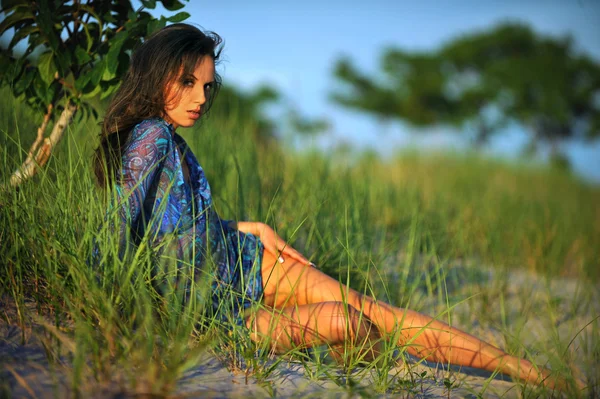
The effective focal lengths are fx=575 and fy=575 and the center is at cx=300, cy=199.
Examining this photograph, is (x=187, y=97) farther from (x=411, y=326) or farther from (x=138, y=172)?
(x=411, y=326)

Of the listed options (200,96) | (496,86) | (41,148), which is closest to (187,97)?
(200,96)

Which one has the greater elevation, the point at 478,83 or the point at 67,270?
the point at 478,83

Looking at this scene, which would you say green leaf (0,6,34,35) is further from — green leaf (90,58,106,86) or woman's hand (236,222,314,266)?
woman's hand (236,222,314,266)

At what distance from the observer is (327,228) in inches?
114

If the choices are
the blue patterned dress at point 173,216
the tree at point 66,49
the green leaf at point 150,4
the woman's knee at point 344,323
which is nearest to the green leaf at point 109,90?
the tree at point 66,49

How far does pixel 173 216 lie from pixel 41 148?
62cm

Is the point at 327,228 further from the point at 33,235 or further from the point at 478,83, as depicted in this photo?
the point at 478,83

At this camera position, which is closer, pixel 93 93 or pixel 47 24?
pixel 47 24

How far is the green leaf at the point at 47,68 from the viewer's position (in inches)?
88.1

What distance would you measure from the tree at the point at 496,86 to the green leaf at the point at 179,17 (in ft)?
59.5

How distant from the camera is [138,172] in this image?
1854mm

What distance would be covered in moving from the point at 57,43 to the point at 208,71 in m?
0.63

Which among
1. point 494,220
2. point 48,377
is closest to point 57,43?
point 48,377

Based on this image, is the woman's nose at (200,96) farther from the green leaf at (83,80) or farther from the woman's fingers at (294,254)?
the woman's fingers at (294,254)
